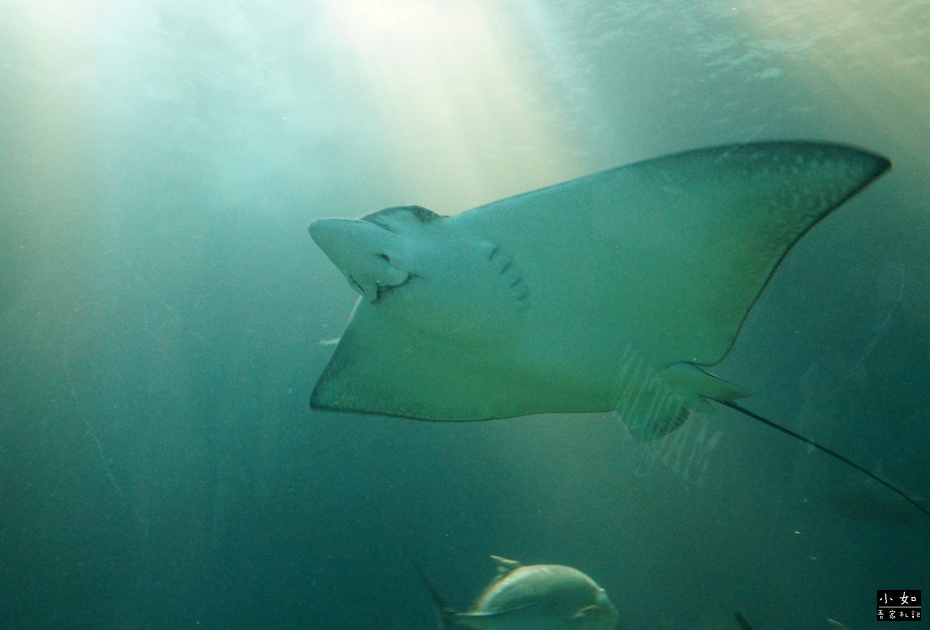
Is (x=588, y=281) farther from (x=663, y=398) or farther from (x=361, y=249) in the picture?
(x=361, y=249)

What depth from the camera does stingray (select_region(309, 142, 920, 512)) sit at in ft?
6.63

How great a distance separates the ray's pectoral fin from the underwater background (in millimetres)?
6872

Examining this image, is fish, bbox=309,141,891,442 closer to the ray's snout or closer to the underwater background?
the ray's snout

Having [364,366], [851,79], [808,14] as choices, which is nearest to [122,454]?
[364,366]

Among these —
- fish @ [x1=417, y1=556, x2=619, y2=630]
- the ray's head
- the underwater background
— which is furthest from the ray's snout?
the underwater background

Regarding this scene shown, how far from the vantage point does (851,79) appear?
885 centimetres

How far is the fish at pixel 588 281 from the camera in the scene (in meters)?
2.02

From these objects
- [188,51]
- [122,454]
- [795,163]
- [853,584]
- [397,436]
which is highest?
[188,51]

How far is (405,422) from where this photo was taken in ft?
35.3

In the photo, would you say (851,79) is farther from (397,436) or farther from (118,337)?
(118,337)

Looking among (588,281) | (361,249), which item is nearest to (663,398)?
(588,281)

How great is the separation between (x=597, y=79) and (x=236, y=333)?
9662mm

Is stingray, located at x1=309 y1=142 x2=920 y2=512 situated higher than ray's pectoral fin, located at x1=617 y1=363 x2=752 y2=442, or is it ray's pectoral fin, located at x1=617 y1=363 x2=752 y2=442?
stingray, located at x1=309 y1=142 x2=920 y2=512

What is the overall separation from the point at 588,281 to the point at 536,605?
3.38 m
